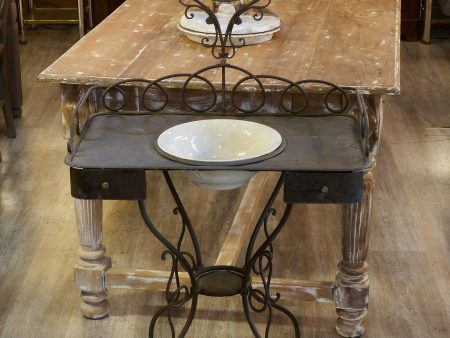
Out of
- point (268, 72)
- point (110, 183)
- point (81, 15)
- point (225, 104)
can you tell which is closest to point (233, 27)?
point (268, 72)

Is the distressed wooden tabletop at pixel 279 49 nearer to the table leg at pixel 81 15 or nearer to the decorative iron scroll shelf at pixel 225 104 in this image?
the decorative iron scroll shelf at pixel 225 104

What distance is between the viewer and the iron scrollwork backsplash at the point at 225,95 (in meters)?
2.23

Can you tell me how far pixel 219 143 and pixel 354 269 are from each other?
591 mm

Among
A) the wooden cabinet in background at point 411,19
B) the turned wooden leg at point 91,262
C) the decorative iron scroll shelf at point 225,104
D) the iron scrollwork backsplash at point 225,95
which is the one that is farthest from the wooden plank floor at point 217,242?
the wooden cabinet in background at point 411,19

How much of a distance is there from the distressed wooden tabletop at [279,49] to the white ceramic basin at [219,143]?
23 cm

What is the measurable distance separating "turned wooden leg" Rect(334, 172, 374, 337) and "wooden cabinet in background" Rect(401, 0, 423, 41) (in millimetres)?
3509

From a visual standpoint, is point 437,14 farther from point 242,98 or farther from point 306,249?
point 242,98

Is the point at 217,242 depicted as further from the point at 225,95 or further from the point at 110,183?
the point at 110,183

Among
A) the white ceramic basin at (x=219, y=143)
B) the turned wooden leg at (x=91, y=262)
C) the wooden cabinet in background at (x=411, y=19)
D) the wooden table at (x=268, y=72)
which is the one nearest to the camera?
the white ceramic basin at (x=219, y=143)

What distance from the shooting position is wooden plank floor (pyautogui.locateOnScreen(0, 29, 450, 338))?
8.68 ft

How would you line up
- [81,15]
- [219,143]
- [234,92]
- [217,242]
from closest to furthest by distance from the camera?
1. [219,143]
2. [234,92]
3. [217,242]
4. [81,15]

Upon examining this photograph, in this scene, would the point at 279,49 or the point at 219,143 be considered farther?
the point at 279,49

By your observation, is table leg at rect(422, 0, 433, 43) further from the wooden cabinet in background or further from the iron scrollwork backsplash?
the iron scrollwork backsplash

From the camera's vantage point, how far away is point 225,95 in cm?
236
